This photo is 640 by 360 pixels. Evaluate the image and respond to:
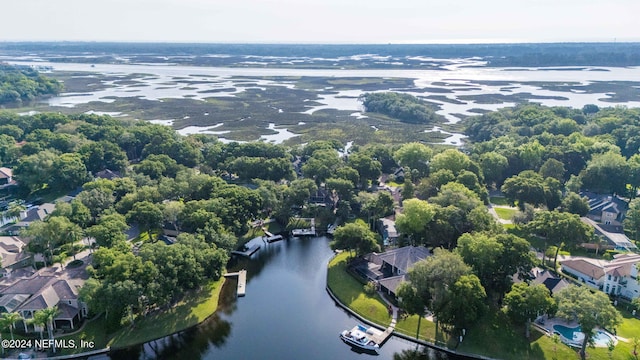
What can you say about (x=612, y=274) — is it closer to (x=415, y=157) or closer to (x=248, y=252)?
(x=415, y=157)

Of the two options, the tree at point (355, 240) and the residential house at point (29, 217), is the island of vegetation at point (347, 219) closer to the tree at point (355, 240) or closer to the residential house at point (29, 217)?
the tree at point (355, 240)

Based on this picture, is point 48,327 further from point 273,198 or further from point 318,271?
point 273,198

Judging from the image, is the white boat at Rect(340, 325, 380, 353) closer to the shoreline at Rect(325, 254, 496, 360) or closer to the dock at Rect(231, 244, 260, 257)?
the shoreline at Rect(325, 254, 496, 360)

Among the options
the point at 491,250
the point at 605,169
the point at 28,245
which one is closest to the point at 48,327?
the point at 28,245

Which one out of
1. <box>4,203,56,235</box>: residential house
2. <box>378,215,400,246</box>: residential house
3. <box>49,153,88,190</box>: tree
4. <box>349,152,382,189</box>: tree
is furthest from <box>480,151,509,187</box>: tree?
<box>49,153,88,190</box>: tree

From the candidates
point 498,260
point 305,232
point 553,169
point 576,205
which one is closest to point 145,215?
point 305,232

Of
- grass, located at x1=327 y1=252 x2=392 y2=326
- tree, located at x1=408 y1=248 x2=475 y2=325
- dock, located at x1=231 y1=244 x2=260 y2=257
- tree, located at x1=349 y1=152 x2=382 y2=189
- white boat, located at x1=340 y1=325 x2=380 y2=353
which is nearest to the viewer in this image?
tree, located at x1=408 y1=248 x2=475 y2=325

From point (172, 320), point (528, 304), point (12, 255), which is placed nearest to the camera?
point (528, 304)
